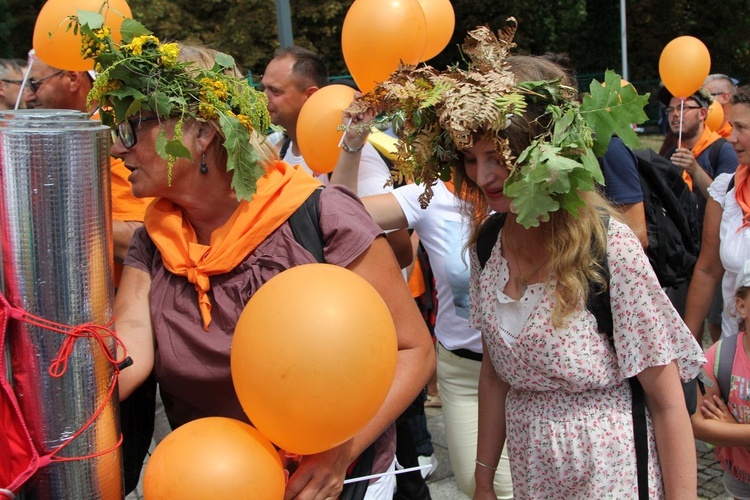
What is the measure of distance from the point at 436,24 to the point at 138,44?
2181mm

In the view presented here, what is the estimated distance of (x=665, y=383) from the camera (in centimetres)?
227

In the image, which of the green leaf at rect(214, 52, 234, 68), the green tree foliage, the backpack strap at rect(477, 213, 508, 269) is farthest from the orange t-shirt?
the green tree foliage

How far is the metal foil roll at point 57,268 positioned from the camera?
163cm

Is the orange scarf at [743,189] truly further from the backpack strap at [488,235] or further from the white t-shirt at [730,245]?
the backpack strap at [488,235]

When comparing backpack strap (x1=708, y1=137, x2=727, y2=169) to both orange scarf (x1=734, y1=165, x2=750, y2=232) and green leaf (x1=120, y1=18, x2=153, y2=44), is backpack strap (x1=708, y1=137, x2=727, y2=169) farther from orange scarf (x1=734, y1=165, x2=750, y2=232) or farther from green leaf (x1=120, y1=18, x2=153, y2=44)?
green leaf (x1=120, y1=18, x2=153, y2=44)

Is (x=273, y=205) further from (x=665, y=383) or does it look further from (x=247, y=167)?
(x=665, y=383)

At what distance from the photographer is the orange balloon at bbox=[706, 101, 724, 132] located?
7.05m

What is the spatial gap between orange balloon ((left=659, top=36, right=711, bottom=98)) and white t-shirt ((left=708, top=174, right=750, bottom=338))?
2.67 meters

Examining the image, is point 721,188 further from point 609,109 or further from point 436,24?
point 609,109

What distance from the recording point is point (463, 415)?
3.55 m

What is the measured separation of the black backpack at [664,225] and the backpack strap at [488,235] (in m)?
1.63

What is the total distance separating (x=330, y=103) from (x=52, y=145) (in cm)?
248

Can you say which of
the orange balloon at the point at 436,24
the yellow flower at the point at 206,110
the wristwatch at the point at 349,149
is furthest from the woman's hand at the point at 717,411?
the yellow flower at the point at 206,110

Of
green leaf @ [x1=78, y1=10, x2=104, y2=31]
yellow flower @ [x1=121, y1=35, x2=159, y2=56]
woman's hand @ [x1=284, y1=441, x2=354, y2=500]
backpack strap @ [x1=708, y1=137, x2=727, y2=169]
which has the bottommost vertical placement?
backpack strap @ [x1=708, y1=137, x2=727, y2=169]
